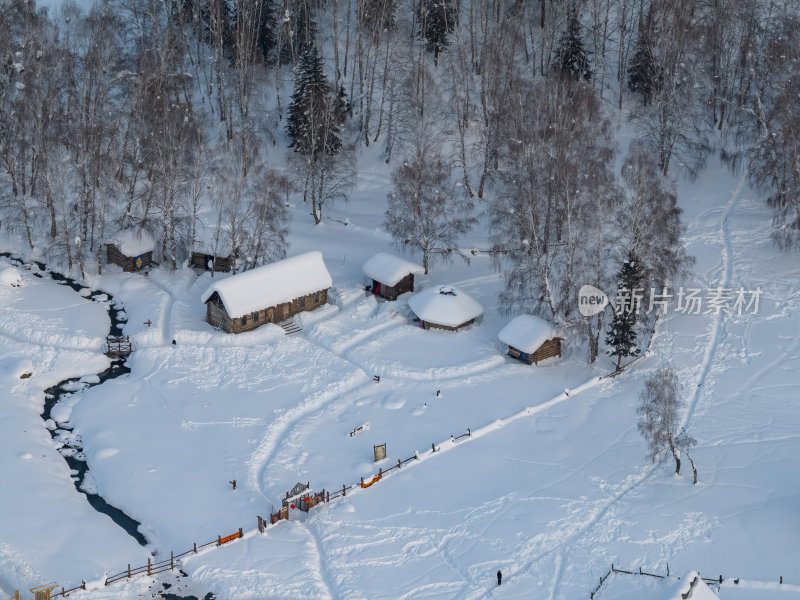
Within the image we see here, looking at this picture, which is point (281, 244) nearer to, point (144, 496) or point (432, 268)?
point (432, 268)

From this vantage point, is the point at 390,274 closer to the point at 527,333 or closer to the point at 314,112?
the point at 527,333

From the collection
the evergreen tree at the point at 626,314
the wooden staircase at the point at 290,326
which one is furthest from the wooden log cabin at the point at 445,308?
the evergreen tree at the point at 626,314

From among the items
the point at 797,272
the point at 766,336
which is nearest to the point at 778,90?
the point at 797,272

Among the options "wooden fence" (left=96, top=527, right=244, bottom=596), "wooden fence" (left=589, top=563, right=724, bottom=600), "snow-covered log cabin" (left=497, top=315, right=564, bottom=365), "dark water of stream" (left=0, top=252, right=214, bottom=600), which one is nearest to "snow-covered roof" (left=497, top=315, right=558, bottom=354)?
"snow-covered log cabin" (left=497, top=315, right=564, bottom=365)

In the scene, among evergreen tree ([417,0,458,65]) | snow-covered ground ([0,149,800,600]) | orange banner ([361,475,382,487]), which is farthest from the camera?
evergreen tree ([417,0,458,65])

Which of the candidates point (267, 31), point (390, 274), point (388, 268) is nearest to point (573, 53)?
point (267, 31)

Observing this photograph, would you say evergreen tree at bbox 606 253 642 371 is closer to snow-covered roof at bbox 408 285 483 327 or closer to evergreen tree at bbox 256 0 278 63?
snow-covered roof at bbox 408 285 483 327

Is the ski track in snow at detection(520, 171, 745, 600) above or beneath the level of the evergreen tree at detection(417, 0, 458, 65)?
beneath
